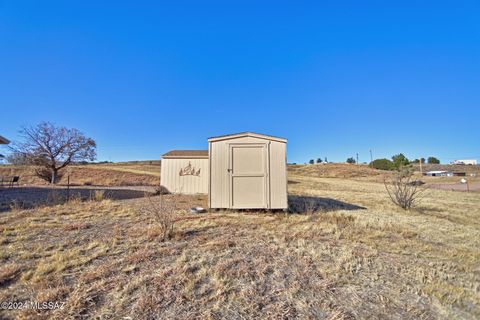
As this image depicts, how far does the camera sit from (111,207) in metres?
6.81

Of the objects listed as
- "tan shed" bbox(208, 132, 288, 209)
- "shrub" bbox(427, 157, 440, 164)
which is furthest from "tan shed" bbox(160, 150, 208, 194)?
"shrub" bbox(427, 157, 440, 164)

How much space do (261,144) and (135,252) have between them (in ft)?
14.7

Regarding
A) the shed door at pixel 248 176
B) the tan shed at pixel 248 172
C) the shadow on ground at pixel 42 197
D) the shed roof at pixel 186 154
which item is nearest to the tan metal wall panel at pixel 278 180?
the tan shed at pixel 248 172

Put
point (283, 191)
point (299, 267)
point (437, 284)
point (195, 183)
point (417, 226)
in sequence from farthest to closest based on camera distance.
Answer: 1. point (195, 183)
2. point (283, 191)
3. point (417, 226)
4. point (299, 267)
5. point (437, 284)

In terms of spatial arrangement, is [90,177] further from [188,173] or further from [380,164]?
[380,164]

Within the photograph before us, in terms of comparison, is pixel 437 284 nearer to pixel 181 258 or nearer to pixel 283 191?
pixel 181 258

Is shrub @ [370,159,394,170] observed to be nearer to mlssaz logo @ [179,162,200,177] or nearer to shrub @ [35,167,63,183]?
mlssaz logo @ [179,162,200,177]

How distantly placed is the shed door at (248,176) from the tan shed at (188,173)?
488 centimetres

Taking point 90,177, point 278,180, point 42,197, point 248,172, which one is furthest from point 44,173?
point 278,180

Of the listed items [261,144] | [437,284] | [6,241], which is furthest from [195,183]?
[437,284]

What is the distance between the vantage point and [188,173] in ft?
→ 37.0

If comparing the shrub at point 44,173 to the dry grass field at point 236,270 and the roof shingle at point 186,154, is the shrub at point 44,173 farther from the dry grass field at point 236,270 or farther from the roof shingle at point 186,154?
the dry grass field at point 236,270

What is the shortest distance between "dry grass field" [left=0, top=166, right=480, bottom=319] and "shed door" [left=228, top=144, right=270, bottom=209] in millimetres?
1386

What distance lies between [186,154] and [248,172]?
588cm
